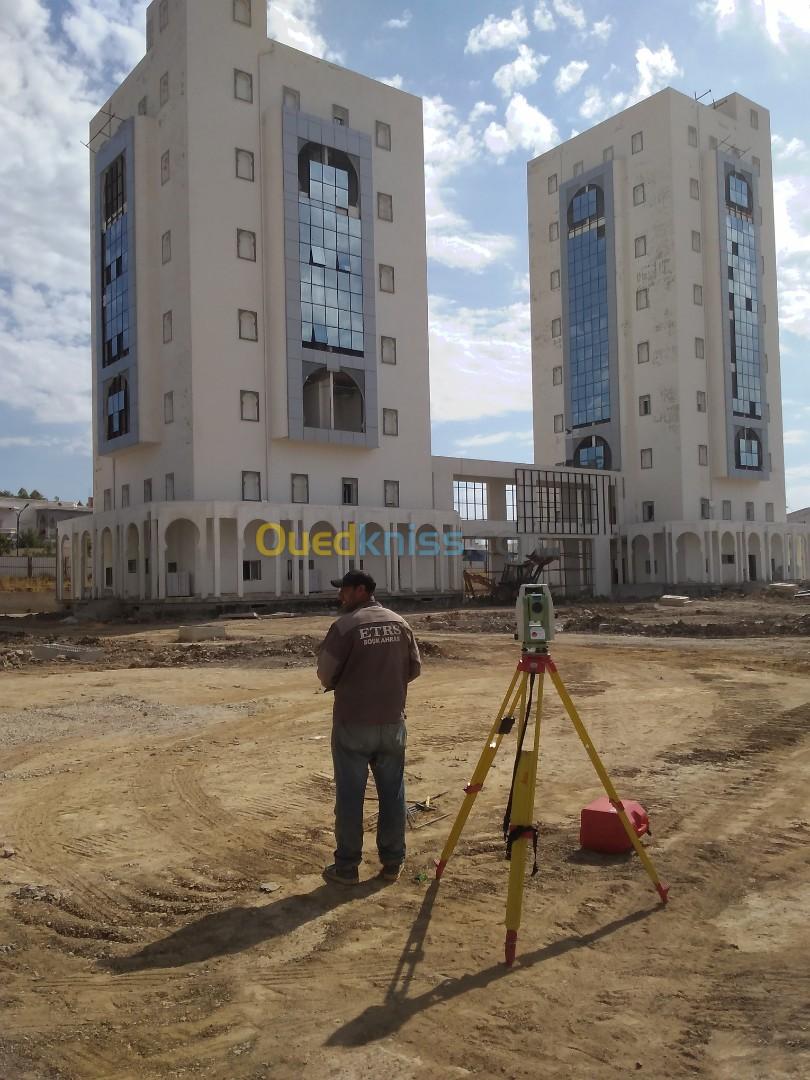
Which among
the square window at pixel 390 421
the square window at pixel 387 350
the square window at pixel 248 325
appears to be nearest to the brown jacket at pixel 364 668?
the square window at pixel 248 325

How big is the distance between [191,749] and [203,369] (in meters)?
36.1

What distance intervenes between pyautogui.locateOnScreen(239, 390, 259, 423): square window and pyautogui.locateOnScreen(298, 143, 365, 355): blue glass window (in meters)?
3.94

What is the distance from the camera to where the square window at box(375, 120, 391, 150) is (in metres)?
51.1

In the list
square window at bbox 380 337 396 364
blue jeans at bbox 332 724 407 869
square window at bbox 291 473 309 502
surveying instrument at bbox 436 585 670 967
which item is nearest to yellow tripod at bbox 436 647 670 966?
surveying instrument at bbox 436 585 670 967

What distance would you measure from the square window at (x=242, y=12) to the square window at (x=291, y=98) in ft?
12.0

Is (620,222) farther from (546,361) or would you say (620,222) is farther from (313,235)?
(313,235)

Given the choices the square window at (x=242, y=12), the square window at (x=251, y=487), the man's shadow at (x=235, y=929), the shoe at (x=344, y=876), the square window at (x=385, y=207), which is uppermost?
the square window at (x=242, y=12)

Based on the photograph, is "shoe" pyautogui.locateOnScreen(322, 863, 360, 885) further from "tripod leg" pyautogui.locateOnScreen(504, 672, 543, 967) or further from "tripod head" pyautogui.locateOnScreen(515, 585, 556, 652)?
"tripod head" pyautogui.locateOnScreen(515, 585, 556, 652)

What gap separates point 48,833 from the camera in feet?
22.0

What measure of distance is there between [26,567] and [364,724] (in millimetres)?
57206

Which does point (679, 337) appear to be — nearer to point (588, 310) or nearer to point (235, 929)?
point (588, 310)

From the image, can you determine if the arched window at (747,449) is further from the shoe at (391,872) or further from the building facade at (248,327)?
the shoe at (391,872)

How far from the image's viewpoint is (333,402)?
4900 centimetres

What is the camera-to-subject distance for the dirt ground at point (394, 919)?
12.1 ft
